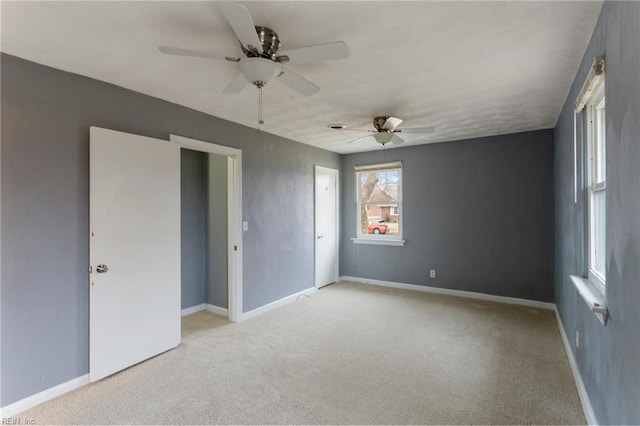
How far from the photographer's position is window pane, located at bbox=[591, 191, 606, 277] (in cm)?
211

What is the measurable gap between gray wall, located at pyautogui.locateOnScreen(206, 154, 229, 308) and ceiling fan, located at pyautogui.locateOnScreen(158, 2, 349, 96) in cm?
233

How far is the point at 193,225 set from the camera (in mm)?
4441

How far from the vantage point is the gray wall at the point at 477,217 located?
14.5 ft

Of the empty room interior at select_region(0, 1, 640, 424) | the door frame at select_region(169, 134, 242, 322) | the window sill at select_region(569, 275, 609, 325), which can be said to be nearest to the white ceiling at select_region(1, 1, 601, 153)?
the empty room interior at select_region(0, 1, 640, 424)

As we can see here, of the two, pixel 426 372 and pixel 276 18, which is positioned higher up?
pixel 276 18

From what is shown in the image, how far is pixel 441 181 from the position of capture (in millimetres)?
5129

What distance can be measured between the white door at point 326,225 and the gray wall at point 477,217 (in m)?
0.63

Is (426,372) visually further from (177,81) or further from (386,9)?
(177,81)

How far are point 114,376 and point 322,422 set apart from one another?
1808 mm

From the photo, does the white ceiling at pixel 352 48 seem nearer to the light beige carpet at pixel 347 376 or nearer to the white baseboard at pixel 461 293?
the light beige carpet at pixel 347 376

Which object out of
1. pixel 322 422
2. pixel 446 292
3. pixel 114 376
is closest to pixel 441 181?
pixel 446 292

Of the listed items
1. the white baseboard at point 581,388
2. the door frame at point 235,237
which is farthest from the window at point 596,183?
the door frame at point 235,237

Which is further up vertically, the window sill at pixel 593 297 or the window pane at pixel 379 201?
the window pane at pixel 379 201

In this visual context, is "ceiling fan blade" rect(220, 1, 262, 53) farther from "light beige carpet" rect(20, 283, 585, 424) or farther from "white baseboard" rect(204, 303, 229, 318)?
"white baseboard" rect(204, 303, 229, 318)
